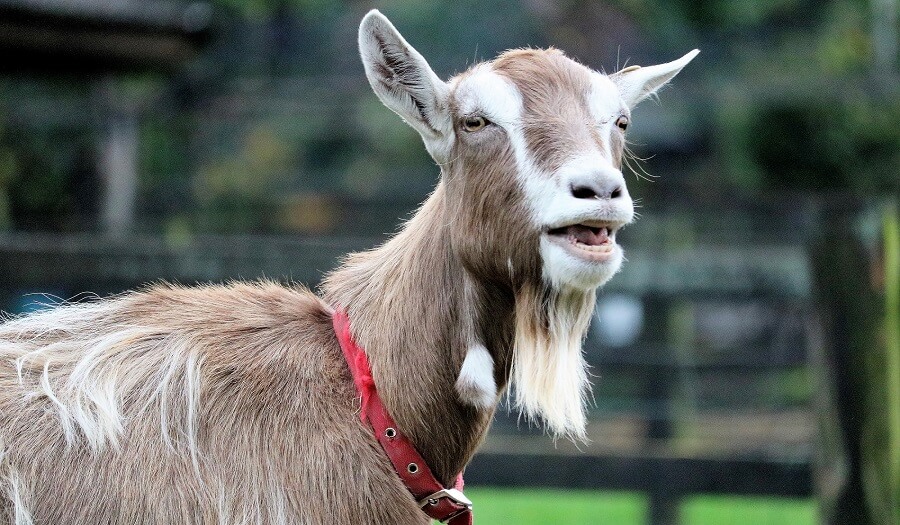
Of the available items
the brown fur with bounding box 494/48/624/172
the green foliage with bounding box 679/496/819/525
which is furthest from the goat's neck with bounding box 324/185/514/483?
the green foliage with bounding box 679/496/819/525

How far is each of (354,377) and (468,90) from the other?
2.95 feet

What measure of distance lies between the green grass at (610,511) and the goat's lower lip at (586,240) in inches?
122

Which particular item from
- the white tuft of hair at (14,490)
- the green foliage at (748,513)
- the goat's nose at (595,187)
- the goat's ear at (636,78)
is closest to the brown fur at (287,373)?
the white tuft of hair at (14,490)

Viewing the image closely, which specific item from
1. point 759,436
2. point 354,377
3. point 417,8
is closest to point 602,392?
point 759,436

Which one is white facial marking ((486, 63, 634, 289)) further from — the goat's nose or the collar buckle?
the collar buckle

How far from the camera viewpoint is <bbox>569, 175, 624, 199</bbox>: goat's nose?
2916 millimetres

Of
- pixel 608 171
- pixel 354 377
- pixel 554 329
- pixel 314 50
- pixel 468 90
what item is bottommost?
pixel 354 377

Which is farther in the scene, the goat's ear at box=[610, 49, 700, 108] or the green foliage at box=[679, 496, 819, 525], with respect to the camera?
the green foliage at box=[679, 496, 819, 525]

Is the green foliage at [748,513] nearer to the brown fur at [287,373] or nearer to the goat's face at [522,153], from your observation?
the brown fur at [287,373]

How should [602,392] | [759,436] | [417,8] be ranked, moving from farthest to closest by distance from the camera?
[417,8] < [602,392] < [759,436]

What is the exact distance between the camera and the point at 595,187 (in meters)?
2.92

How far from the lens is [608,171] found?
9.68ft

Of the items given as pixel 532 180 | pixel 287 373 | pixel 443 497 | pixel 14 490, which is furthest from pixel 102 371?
pixel 532 180

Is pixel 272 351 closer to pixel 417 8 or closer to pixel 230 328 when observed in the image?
pixel 230 328
